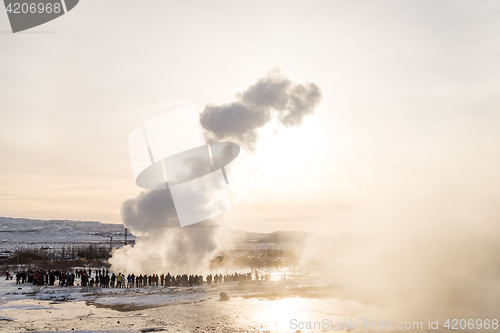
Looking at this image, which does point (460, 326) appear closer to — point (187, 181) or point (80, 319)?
point (80, 319)

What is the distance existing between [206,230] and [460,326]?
2857 cm

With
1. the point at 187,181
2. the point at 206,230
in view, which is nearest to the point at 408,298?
the point at 206,230

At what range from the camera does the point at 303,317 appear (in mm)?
23344

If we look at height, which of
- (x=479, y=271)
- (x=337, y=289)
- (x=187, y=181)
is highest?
(x=187, y=181)

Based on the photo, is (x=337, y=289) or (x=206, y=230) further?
(x=206, y=230)

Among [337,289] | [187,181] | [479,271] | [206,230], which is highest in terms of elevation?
[187,181]

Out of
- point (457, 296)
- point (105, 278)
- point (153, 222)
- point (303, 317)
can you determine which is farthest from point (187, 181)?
point (457, 296)

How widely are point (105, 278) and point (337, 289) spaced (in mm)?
23175

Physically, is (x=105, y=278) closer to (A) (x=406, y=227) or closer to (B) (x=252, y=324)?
(B) (x=252, y=324)

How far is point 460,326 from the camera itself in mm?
20922

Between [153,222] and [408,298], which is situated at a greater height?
[153,222]

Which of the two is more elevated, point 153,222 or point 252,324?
point 153,222

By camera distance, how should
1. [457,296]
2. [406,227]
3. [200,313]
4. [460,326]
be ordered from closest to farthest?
[460,326] < [200,313] < [457,296] < [406,227]

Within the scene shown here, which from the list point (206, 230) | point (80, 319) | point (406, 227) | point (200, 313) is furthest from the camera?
point (206, 230)
